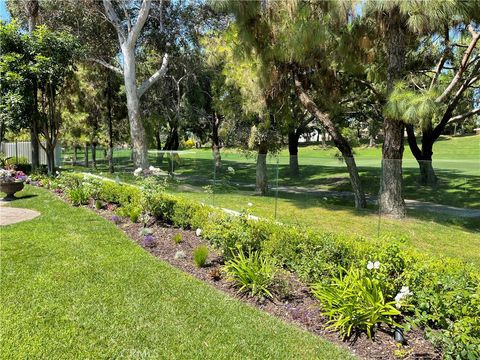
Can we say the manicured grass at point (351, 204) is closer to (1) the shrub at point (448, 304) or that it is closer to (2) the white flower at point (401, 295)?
(1) the shrub at point (448, 304)

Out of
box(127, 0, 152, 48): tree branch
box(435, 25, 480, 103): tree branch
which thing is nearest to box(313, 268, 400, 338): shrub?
box(435, 25, 480, 103): tree branch

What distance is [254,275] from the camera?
444 centimetres

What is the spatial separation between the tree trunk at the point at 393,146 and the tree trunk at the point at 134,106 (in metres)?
9.45

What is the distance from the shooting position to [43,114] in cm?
1526

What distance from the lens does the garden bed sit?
332 cm

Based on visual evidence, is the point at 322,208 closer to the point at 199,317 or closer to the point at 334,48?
the point at 334,48

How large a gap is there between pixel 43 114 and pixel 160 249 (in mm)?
11750

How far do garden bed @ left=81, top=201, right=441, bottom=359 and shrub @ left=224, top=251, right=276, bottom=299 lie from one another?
0.09m

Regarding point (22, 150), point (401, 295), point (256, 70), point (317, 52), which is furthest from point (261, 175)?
point (22, 150)

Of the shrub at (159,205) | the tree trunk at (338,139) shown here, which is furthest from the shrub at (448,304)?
the tree trunk at (338,139)

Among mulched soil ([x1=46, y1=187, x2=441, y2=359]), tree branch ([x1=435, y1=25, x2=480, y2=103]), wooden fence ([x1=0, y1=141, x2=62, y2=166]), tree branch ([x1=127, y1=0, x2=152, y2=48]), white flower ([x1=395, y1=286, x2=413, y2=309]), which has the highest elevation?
tree branch ([x1=127, y1=0, x2=152, y2=48])

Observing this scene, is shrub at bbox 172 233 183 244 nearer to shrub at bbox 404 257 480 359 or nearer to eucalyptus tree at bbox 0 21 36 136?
shrub at bbox 404 257 480 359

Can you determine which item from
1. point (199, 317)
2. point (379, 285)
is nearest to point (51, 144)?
point (199, 317)

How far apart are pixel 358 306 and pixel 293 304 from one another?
86 centimetres
